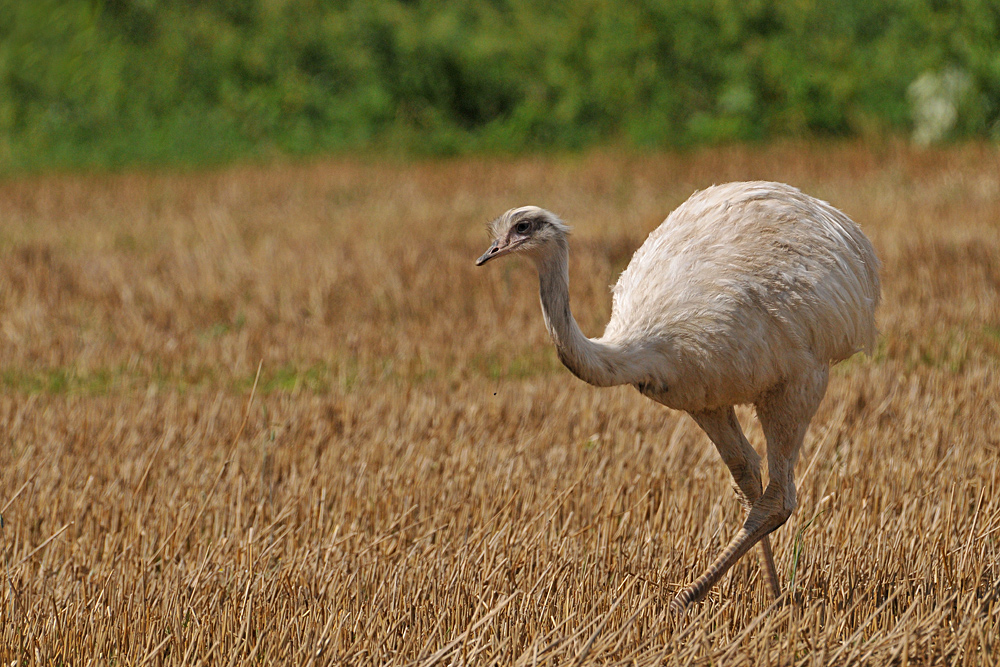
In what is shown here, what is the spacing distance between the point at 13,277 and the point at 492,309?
161 inches

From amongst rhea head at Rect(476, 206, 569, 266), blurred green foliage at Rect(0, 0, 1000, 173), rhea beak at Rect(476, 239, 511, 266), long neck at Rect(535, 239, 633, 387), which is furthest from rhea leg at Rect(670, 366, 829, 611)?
blurred green foliage at Rect(0, 0, 1000, 173)

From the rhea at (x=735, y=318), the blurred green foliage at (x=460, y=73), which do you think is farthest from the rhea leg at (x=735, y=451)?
the blurred green foliage at (x=460, y=73)

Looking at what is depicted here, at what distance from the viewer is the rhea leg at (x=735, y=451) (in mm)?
5059

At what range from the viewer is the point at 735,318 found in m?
4.61

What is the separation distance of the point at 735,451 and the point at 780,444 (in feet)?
0.79

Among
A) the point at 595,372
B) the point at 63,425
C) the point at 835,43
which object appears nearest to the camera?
the point at 595,372

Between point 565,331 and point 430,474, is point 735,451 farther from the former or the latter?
point 430,474

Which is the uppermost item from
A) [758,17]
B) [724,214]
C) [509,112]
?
[758,17]

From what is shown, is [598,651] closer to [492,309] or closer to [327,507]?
[327,507]

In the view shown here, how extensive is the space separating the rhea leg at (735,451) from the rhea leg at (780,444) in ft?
0.55

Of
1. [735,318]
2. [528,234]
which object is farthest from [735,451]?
[528,234]

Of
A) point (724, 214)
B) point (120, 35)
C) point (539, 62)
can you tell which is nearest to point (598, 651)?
point (724, 214)

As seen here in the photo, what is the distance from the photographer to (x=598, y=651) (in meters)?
3.80

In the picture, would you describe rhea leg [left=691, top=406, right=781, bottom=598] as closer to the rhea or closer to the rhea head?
the rhea
